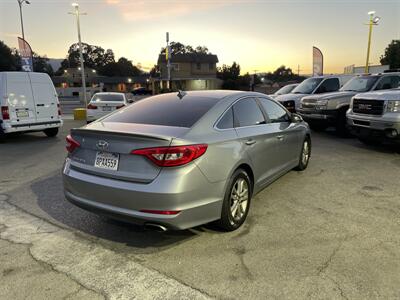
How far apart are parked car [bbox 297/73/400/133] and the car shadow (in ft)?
27.6

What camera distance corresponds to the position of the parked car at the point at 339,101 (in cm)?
1085

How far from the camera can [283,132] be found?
5332mm

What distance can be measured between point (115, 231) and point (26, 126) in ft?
26.8

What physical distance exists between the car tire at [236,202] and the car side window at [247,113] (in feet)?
2.18

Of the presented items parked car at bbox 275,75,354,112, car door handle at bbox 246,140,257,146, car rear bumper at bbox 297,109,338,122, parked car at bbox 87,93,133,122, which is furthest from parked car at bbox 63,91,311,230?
parked car at bbox 87,93,133,122

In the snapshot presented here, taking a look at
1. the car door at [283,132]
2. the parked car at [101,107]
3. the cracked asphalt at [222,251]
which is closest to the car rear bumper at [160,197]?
the cracked asphalt at [222,251]

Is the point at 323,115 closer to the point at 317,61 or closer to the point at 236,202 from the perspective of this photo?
the point at 236,202

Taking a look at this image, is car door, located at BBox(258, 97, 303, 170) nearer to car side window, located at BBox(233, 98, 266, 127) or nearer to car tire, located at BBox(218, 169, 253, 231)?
car side window, located at BBox(233, 98, 266, 127)

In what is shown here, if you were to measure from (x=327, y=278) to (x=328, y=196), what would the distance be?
7.89ft

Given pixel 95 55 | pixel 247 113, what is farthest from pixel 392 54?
pixel 95 55

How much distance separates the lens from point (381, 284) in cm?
297

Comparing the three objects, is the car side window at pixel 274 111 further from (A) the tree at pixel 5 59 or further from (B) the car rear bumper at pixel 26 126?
(A) the tree at pixel 5 59

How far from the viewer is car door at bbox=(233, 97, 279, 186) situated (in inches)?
167

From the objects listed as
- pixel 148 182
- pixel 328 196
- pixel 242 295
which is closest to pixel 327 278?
pixel 242 295
